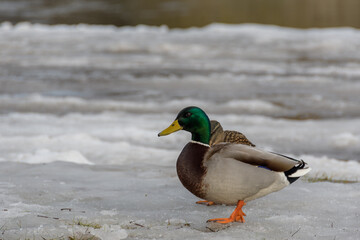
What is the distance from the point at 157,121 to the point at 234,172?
6.31 m

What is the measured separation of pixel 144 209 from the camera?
15.6 ft

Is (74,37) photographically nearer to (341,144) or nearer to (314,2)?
(341,144)

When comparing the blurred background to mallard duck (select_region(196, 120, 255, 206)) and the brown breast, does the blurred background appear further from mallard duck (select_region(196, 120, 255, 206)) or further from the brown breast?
the brown breast

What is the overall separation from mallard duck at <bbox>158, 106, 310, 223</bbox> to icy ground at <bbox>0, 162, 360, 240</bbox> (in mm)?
238

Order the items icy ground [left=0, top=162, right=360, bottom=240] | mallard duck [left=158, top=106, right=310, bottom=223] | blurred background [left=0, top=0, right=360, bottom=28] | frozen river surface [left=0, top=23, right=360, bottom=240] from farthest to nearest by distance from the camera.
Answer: blurred background [left=0, top=0, right=360, bottom=28], frozen river surface [left=0, top=23, right=360, bottom=240], mallard duck [left=158, top=106, right=310, bottom=223], icy ground [left=0, top=162, right=360, bottom=240]

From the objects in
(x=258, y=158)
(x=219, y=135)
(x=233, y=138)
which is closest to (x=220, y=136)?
(x=219, y=135)

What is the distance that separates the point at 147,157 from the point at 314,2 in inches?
1548

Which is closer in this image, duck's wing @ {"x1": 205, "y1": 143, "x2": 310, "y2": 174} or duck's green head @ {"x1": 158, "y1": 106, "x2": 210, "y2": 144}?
duck's wing @ {"x1": 205, "y1": 143, "x2": 310, "y2": 174}

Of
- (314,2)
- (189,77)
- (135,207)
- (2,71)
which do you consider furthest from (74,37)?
(314,2)

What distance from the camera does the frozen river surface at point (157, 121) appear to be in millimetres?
4395

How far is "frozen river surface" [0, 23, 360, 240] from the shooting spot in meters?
4.39

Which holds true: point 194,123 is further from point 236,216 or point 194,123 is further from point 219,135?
point 219,135

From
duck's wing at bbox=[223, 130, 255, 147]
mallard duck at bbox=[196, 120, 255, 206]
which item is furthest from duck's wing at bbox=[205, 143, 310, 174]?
duck's wing at bbox=[223, 130, 255, 147]

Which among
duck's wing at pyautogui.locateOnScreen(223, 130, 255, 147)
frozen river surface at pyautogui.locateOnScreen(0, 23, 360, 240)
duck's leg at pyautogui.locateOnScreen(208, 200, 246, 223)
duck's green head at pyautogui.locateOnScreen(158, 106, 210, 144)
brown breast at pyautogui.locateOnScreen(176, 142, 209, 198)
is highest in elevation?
duck's green head at pyautogui.locateOnScreen(158, 106, 210, 144)
